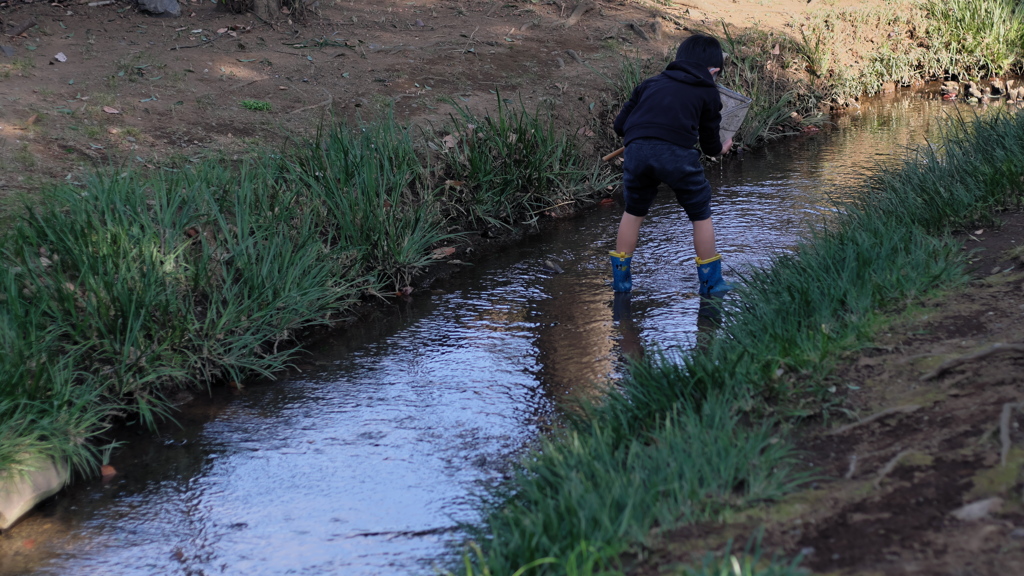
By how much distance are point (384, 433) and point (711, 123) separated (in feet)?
8.71

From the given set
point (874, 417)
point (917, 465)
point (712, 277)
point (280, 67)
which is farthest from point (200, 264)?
point (280, 67)

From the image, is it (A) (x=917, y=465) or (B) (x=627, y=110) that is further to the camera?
(B) (x=627, y=110)

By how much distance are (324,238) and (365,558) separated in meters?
2.77

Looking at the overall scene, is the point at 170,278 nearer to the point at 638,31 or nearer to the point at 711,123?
the point at 711,123

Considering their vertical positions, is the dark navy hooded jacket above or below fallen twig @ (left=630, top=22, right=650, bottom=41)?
below

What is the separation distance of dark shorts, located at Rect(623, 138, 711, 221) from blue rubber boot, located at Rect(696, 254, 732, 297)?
260mm

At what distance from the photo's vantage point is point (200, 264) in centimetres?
458

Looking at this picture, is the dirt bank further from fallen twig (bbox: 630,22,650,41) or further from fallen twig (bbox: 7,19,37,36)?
fallen twig (bbox: 7,19,37,36)

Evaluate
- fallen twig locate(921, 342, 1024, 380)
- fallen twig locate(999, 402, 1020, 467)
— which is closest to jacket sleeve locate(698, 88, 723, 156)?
fallen twig locate(921, 342, 1024, 380)

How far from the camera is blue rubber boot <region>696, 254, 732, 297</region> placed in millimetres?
5023

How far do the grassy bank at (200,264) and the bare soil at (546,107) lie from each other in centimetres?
86

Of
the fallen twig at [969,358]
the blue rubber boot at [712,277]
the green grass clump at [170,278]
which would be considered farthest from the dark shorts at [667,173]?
the fallen twig at [969,358]

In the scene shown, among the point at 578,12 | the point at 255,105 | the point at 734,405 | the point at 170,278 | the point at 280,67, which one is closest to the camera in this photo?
the point at 734,405

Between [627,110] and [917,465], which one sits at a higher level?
[627,110]
